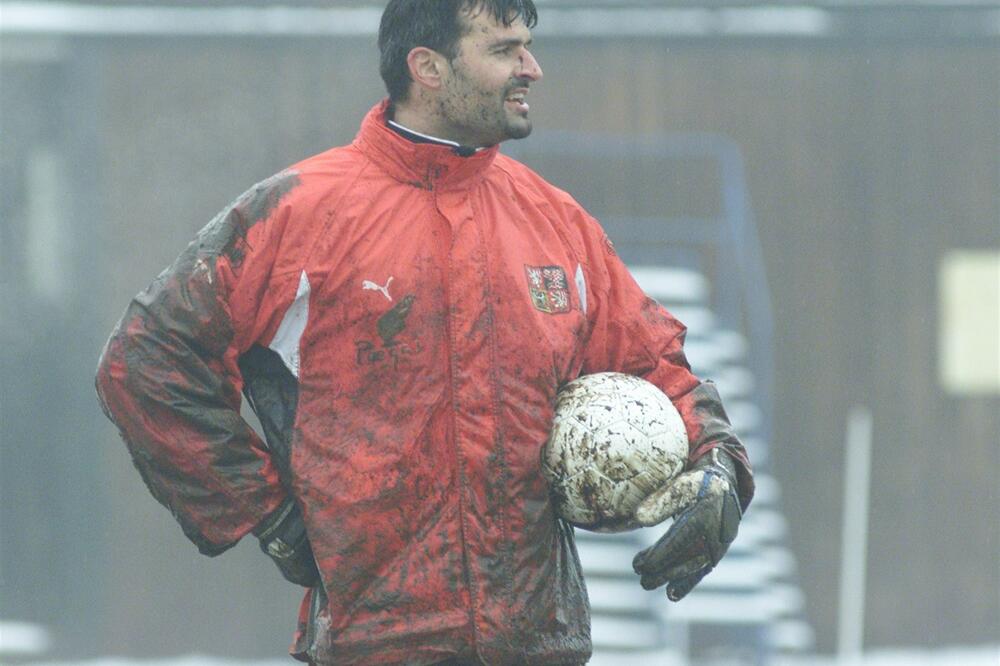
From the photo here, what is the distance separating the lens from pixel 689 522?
2.97 m

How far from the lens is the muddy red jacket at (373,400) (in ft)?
9.69

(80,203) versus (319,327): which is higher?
(319,327)

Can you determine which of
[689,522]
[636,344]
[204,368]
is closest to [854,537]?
[636,344]

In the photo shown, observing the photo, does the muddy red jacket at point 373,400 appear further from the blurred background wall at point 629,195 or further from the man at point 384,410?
the blurred background wall at point 629,195

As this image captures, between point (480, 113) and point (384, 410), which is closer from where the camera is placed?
point (384, 410)

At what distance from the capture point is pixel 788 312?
766cm

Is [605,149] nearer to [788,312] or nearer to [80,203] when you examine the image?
[788,312]

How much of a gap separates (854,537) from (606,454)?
486 cm

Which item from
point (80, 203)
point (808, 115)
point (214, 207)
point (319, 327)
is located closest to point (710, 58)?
point (808, 115)

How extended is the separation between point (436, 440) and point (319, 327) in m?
0.28

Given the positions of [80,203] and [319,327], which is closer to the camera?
[319,327]

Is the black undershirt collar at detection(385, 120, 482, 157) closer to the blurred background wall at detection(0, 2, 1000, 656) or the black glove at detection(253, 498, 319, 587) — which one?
the black glove at detection(253, 498, 319, 587)

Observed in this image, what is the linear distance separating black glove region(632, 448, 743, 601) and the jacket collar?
661 millimetres

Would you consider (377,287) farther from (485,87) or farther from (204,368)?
(485,87)
